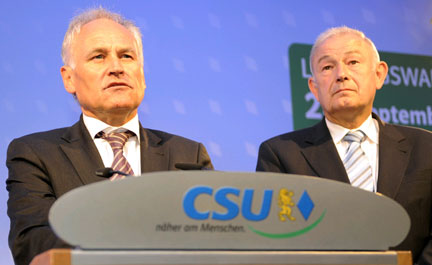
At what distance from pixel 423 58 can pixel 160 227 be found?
10.7ft

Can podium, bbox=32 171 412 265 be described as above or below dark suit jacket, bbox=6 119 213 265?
below

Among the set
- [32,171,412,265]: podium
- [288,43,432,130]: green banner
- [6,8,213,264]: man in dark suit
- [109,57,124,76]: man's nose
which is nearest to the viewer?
[32,171,412,265]: podium

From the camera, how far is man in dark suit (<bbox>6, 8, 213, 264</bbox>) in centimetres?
195

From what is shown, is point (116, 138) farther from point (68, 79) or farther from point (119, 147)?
point (68, 79)

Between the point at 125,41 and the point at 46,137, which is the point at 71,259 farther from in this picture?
the point at 125,41

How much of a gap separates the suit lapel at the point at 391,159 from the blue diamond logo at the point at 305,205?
121cm

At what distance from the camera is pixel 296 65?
3.42 metres

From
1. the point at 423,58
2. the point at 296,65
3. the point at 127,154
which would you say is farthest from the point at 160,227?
the point at 423,58

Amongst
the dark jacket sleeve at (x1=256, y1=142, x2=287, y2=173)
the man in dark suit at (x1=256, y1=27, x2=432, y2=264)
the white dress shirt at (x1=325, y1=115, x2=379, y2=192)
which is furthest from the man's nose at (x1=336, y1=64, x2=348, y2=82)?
the dark jacket sleeve at (x1=256, y1=142, x2=287, y2=173)

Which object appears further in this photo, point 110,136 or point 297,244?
point 110,136

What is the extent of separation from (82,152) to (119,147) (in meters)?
0.14

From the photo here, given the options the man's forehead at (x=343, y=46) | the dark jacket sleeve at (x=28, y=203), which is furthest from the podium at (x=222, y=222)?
the man's forehead at (x=343, y=46)

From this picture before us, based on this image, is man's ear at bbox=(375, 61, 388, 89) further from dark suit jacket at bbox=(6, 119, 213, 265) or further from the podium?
the podium

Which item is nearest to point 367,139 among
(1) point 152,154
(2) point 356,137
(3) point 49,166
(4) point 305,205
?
(2) point 356,137
